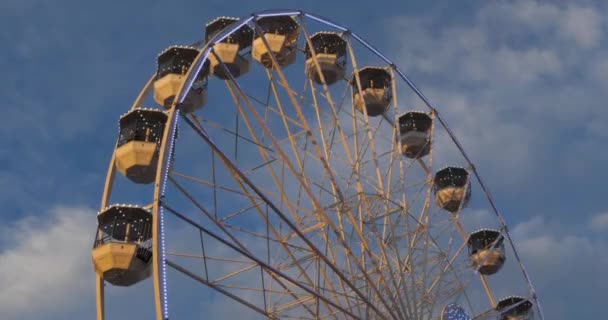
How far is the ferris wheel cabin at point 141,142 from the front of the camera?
18.5 meters

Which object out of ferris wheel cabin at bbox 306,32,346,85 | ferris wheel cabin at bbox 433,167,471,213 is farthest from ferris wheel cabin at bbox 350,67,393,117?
ferris wheel cabin at bbox 433,167,471,213

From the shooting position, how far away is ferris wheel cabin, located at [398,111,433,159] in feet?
84.6

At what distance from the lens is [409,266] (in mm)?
21562

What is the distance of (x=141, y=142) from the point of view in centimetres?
1852

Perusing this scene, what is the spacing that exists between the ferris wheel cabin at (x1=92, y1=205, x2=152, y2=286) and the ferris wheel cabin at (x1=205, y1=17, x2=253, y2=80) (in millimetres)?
5197

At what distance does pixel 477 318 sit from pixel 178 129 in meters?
12.2

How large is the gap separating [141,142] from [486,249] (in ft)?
42.0

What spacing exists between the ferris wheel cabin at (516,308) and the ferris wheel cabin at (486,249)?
1076mm

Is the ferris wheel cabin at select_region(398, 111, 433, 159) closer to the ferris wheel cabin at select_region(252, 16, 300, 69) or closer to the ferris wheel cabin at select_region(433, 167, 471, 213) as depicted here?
the ferris wheel cabin at select_region(433, 167, 471, 213)

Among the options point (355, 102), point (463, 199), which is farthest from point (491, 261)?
point (355, 102)

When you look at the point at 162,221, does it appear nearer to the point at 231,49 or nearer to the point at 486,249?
the point at 231,49

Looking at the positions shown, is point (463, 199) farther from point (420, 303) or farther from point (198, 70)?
point (198, 70)

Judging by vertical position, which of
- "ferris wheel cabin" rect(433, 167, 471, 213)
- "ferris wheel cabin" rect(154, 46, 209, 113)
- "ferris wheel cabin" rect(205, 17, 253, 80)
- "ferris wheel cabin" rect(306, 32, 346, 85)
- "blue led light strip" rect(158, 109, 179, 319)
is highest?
"ferris wheel cabin" rect(306, 32, 346, 85)

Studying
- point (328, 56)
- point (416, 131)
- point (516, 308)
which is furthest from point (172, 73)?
point (516, 308)
